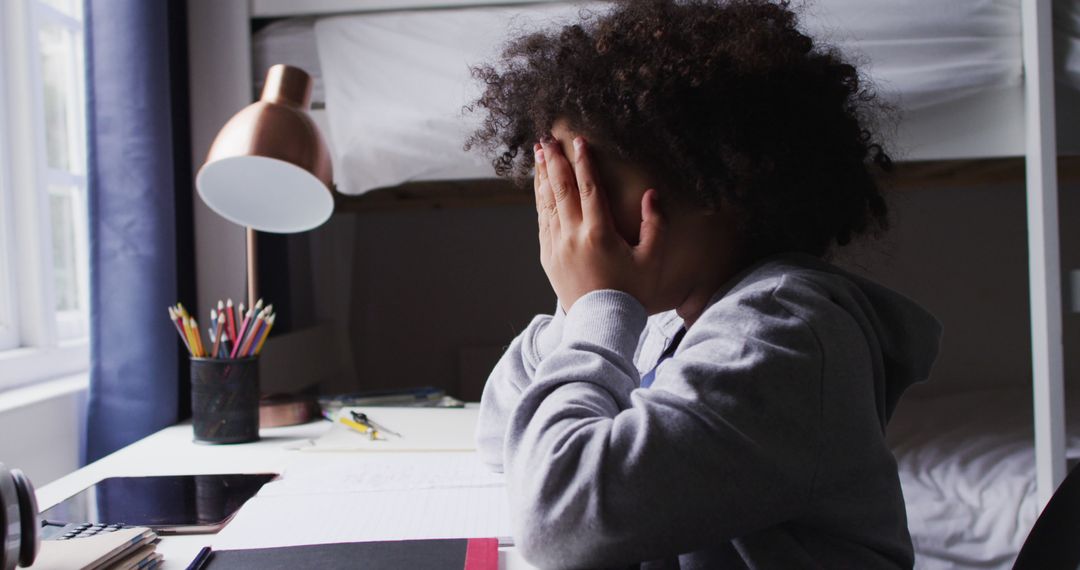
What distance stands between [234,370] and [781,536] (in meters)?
0.75

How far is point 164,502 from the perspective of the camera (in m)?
0.76

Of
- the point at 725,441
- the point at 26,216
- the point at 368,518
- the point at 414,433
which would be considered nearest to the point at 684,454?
the point at 725,441

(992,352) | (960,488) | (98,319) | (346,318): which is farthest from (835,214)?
(992,352)

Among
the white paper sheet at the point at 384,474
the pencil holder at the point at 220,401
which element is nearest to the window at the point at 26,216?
the pencil holder at the point at 220,401

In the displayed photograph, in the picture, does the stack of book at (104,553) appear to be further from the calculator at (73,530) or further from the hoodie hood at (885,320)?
the hoodie hood at (885,320)

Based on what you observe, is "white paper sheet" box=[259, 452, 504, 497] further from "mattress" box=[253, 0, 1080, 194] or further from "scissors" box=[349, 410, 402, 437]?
"mattress" box=[253, 0, 1080, 194]

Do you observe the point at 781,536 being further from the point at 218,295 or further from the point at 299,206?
the point at 218,295

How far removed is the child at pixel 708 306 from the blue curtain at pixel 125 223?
686 mm

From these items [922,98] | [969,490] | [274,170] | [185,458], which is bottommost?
[969,490]

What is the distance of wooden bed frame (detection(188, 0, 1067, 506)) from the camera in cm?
125

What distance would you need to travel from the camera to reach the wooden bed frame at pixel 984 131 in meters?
1.25

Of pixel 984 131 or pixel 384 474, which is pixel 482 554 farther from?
pixel 984 131

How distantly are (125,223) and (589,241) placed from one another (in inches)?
33.1

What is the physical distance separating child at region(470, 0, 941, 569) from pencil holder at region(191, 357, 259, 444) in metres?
0.54
